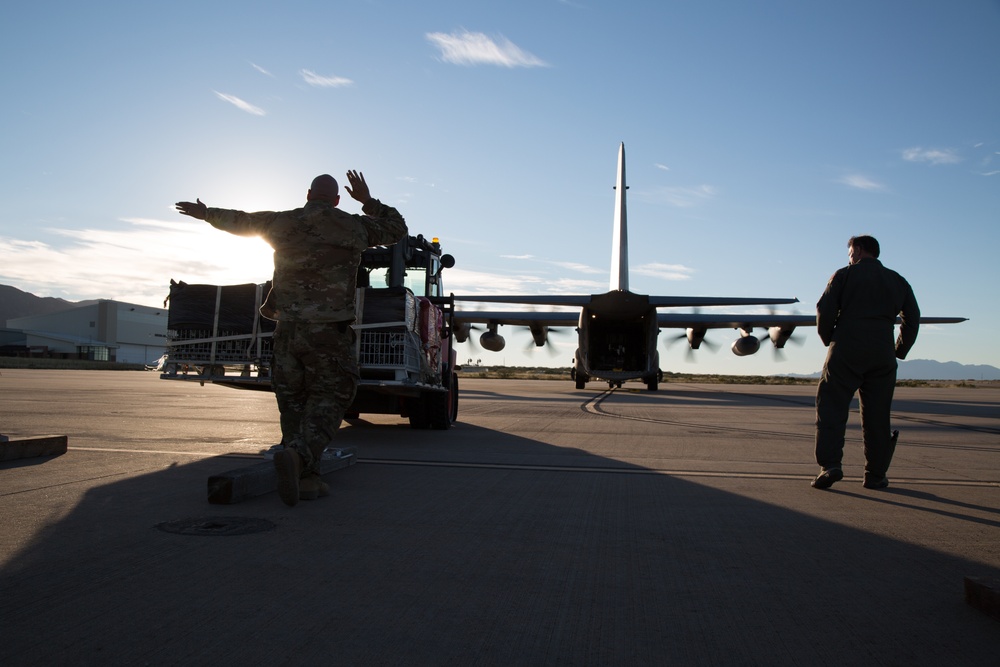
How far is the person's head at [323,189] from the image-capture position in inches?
217

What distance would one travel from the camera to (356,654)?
2.41m

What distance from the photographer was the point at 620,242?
30.6 meters

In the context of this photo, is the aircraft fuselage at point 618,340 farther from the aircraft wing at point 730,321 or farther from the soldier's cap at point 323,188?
the soldier's cap at point 323,188

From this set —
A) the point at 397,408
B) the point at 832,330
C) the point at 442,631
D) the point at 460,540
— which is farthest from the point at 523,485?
the point at 397,408

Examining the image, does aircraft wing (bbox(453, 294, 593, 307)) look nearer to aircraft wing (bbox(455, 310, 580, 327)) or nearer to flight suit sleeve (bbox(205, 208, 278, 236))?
aircraft wing (bbox(455, 310, 580, 327))

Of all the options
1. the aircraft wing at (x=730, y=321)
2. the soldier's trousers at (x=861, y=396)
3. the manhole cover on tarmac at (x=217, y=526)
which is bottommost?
the manhole cover on tarmac at (x=217, y=526)

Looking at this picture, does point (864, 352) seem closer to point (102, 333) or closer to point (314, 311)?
point (314, 311)

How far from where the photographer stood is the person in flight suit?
19.5 ft

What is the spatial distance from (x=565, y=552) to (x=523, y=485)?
202cm

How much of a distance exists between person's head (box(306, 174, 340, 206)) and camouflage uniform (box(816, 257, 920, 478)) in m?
3.89

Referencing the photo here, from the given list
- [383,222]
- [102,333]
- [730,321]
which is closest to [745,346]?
[730,321]

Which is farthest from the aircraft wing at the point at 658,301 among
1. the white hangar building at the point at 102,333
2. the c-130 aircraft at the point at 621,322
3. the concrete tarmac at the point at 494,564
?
the white hangar building at the point at 102,333

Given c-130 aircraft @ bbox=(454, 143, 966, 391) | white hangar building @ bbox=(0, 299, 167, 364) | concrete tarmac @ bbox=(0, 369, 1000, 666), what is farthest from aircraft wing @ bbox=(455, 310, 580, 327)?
white hangar building @ bbox=(0, 299, 167, 364)

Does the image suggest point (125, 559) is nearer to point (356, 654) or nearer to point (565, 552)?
point (356, 654)
